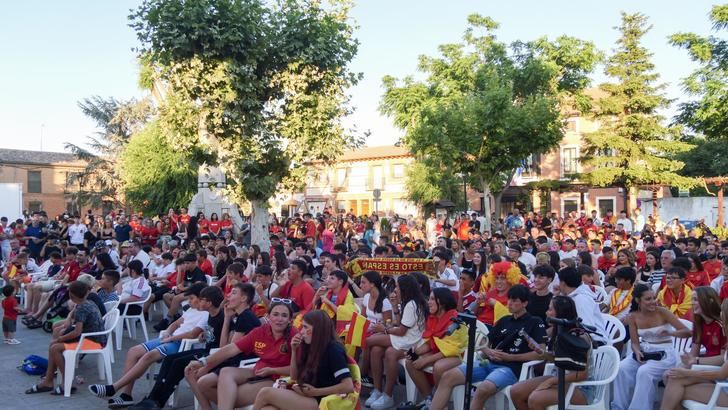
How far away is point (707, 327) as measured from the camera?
18.8 feet

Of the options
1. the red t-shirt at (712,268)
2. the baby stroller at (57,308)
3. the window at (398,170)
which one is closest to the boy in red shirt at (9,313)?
the baby stroller at (57,308)

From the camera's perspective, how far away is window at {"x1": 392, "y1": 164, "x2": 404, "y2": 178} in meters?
48.1

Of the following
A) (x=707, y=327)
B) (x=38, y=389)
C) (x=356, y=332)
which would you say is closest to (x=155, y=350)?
(x=38, y=389)

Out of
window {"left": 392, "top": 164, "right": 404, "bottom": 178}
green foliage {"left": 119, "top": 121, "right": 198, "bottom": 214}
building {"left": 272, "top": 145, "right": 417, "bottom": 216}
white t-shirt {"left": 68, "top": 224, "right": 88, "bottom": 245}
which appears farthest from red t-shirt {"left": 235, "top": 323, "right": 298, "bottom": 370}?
window {"left": 392, "top": 164, "right": 404, "bottom": 178}

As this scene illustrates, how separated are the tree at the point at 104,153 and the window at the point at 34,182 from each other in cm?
1232

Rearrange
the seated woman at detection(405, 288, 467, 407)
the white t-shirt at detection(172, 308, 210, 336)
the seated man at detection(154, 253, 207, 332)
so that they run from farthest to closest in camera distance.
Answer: the seated man at detection(154, 253, 207, 332) → the white t-shirt at detection(172, 308, 210, 336) → the seated woman at detection(405, 288, 467, 407)

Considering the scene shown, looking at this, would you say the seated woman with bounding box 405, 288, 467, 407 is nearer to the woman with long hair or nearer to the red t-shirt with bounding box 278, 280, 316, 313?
the woman with long hair

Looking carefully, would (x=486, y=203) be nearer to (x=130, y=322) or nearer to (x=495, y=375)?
(x=130, y=322)

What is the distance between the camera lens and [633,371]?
19.7 feet

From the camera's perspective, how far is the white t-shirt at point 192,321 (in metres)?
6.95

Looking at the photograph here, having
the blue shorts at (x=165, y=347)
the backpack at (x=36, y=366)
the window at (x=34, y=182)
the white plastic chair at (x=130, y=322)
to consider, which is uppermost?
the window at (x=34, y=182)

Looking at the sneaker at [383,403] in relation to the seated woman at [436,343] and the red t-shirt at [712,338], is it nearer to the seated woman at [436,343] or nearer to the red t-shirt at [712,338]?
the seated woman at [436,343]

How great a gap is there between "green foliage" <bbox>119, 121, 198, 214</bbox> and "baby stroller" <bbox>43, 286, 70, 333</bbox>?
21.7 meters

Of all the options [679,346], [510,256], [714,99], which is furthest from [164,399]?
[714,99]
